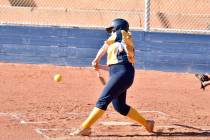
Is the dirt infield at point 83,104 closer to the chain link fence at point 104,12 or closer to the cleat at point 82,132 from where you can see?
the cleat at point 82,132

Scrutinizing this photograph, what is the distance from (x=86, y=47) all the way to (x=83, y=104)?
546 cm

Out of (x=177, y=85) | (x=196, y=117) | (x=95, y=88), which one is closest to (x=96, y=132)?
(x=196, y=117)

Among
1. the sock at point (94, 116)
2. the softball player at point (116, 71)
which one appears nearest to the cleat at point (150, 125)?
the softball player at point (116, 71)

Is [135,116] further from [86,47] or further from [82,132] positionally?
[86,47]

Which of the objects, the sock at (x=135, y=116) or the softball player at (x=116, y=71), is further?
the sock at (x=135, y=116)

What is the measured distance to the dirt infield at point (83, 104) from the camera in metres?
8.84

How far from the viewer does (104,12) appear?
27172mm

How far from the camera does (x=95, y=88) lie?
44.1ft

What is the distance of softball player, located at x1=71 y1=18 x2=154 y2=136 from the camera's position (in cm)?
840

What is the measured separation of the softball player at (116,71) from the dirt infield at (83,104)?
34 centimetres

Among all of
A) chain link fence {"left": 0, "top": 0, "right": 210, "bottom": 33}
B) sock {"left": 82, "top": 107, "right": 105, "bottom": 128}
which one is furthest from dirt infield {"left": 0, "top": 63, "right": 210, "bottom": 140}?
chain link fence {"left": 0, "top": 0, "right": 210, "bottom": 33}

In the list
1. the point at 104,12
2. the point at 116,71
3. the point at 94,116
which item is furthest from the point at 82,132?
the point at 104,12

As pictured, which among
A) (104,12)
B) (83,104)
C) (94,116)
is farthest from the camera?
(104,12)

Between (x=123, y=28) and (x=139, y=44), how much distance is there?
305 inches
